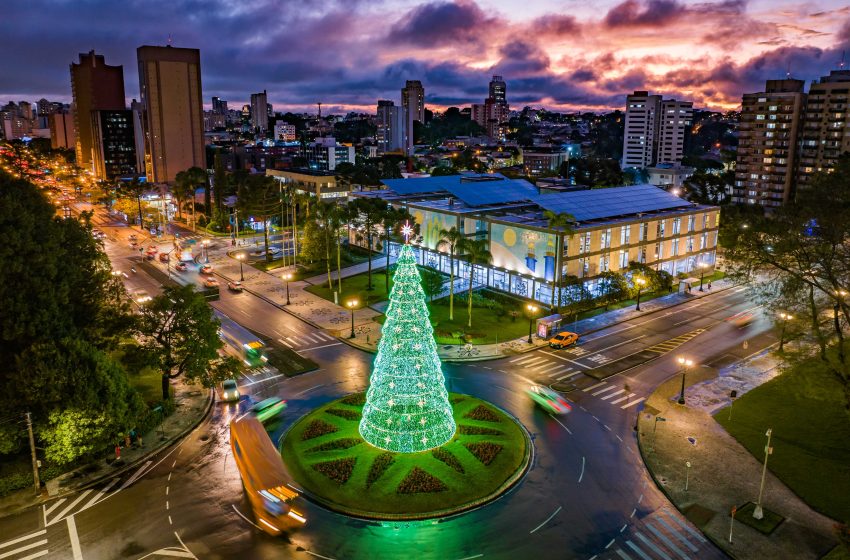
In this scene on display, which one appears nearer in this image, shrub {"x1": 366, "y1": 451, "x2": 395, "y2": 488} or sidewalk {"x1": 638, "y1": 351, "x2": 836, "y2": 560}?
sidewalk {"x1": 638, "y1": 351, "x2": 836, "y2": 560}

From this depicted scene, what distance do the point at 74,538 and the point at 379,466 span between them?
18162 millimetres

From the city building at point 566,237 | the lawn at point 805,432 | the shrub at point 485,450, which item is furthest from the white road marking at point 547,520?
the city building at point 566,237

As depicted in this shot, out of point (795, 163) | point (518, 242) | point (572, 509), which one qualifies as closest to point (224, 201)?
point (518, 242)

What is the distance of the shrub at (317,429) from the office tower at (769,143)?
147635 mm

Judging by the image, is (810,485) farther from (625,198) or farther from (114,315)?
(625,198)

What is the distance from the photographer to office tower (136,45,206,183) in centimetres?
17388

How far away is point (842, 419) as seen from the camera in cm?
4497

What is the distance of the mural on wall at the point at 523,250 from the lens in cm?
7425

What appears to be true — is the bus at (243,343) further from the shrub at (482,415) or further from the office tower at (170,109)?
the office tower at (170,109)

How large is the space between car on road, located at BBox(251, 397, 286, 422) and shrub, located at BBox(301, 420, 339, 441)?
4473 millimetres

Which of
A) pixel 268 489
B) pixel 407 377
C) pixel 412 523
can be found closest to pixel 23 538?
pixel 268 489

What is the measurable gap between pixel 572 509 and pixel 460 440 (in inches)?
388

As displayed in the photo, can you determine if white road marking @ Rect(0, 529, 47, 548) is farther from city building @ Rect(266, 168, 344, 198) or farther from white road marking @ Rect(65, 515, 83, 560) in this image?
city building @ Rect(266, 168, 344, 198)

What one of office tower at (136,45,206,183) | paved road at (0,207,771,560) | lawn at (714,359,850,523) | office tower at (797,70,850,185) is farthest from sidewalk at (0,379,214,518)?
office tower at (136,45,206,183)
